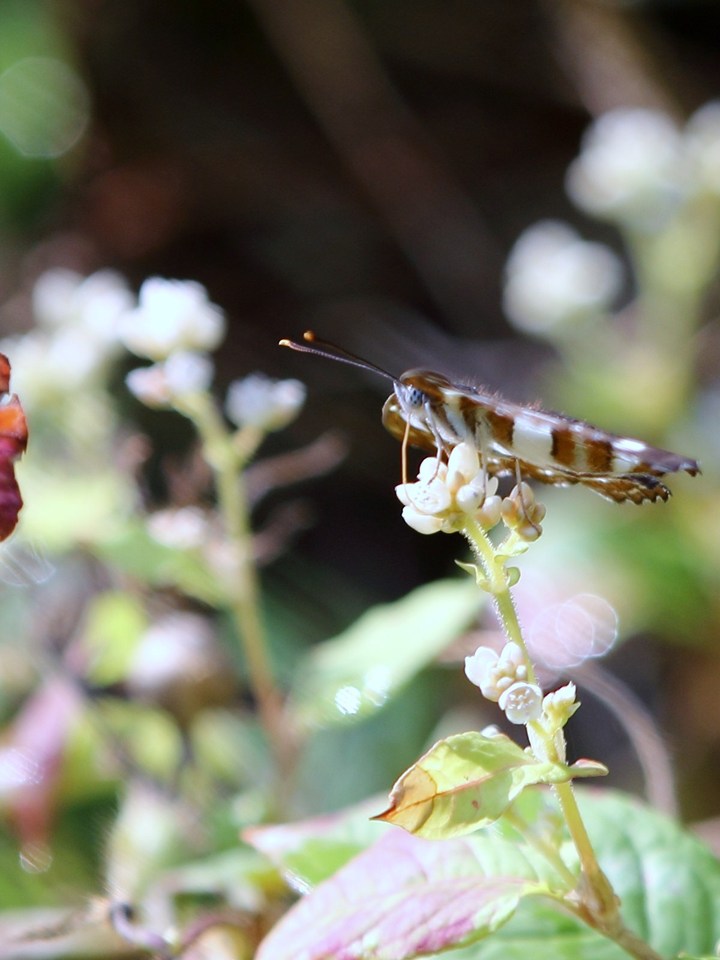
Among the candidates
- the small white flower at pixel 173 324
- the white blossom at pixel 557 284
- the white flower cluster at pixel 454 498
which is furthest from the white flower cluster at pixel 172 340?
the white blossom at pixel 557 284

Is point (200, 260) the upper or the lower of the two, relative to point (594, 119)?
lower

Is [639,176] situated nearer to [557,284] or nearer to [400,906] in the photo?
[557,284]

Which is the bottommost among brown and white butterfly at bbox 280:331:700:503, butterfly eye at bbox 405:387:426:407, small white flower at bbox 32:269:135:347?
brown and white butterfly at bbox 280:331:700:503

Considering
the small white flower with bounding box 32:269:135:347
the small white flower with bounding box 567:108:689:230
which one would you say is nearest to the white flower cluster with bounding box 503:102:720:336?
the small white flower with bounding box 567:108:689:230

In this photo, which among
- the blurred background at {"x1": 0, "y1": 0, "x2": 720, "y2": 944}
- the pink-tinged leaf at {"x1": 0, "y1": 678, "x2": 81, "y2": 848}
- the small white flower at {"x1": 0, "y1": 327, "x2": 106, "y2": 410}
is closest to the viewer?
the pink-tinged leaf at {"x1": 0, "y1": 678, "x2": 81, "y2": 848}

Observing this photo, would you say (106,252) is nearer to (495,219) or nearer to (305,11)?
(305,11)

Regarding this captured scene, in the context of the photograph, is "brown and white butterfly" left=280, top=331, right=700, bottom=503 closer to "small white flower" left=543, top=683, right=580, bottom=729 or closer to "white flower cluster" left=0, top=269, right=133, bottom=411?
"small white flower" left=543, top=683, right=580, bottom=729

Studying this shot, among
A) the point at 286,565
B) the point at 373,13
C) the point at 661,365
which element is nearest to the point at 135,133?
the point at 373,13
